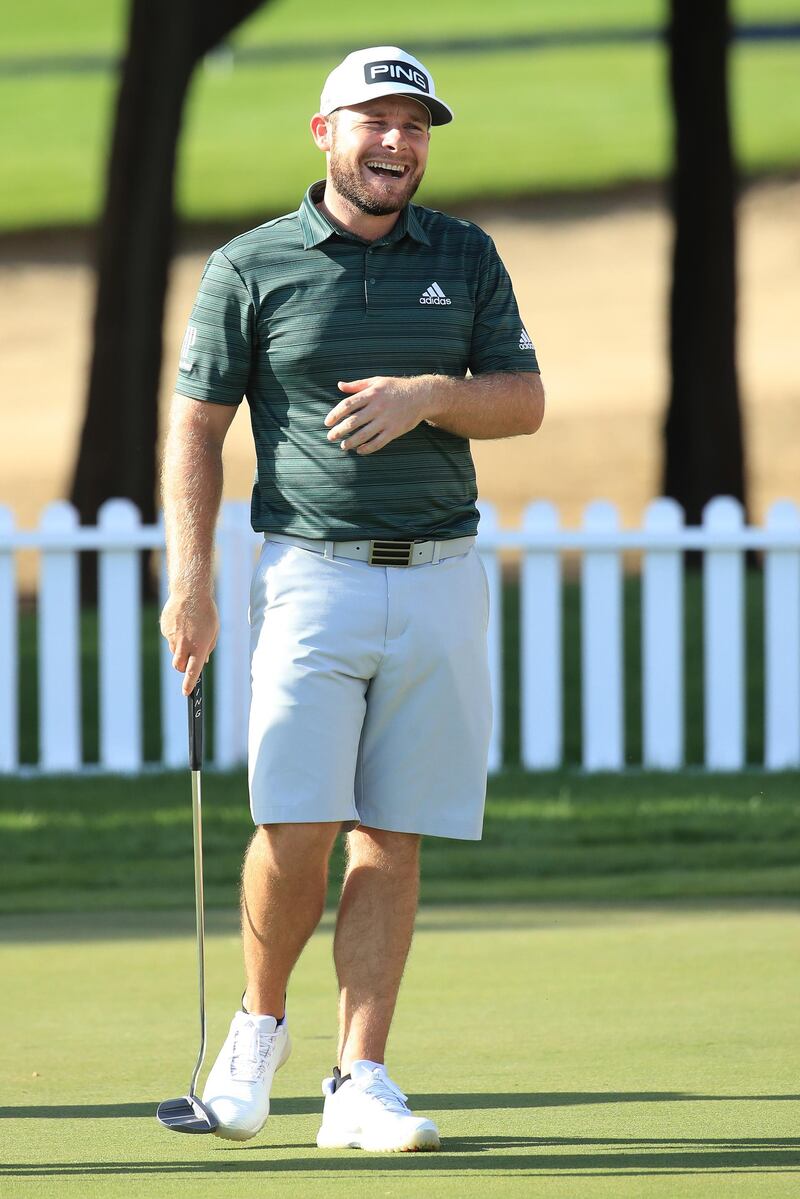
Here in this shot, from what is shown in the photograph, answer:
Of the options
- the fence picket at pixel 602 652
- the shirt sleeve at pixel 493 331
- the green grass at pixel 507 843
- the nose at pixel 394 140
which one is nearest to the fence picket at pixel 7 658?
the green grass at pixel 507 843

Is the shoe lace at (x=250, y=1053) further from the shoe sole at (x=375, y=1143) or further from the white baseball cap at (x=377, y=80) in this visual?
the white baseball cap at (x=377, y=80)

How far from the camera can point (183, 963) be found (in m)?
5.70

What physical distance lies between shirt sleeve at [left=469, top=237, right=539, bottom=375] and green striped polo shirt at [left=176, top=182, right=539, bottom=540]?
0.05m

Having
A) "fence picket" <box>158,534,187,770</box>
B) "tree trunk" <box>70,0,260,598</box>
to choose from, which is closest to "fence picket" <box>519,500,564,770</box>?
"fence picket" <box>158,534,187,770</box>

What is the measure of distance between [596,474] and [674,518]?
17.5 m

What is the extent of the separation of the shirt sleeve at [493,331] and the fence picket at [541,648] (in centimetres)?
492

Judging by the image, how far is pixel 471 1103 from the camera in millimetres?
4254

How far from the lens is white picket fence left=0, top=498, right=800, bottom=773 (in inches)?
360

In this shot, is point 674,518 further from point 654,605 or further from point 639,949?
point 639,949

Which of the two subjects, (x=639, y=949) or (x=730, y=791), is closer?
(x=639, y=949)

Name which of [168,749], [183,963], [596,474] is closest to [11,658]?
[168,749]

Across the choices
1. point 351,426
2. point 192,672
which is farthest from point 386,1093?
point 351,426

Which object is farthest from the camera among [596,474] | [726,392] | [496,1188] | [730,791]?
[596,474]

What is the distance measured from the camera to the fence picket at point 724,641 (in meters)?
9.15
